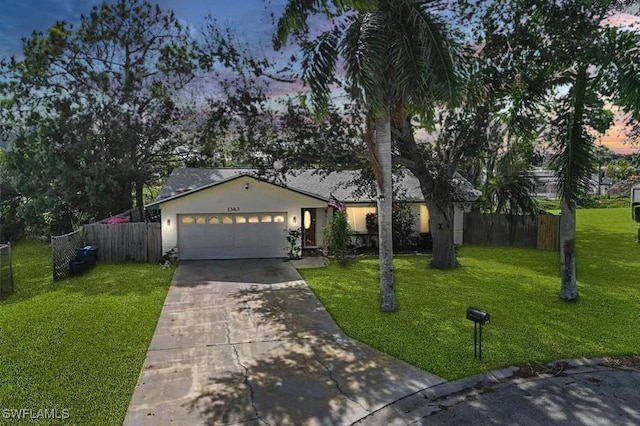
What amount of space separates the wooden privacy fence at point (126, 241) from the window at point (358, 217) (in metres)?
8.50

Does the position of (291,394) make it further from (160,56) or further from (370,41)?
(160,56)

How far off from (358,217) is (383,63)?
446 inches

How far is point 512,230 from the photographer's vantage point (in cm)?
2072

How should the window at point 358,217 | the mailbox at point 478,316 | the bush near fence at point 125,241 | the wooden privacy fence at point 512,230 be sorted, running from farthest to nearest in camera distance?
the window at point 358,217 < the wooden privacy fence at point 512,230 < the bush near fence at point 125,241 < the mailbox at point 478,316

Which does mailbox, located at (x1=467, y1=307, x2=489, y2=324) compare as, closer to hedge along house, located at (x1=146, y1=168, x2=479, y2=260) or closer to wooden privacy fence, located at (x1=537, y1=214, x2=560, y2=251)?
hedge along house, located at (x1=146, y1=168, x2=479, y2=260)

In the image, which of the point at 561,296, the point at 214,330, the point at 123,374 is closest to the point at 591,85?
the point at 561,296

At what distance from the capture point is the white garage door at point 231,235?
57.3ft

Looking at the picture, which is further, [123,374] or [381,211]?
[381,211]

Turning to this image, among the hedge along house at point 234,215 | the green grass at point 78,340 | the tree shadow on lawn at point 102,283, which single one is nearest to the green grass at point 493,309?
the hedge along house at point 234,215

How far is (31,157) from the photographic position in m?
23.0

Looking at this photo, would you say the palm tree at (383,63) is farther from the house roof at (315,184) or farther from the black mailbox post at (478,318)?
the house roof at (315,184)

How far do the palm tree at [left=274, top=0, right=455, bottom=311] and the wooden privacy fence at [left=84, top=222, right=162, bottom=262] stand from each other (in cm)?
995

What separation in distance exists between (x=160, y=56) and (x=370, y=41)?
67.1 feet

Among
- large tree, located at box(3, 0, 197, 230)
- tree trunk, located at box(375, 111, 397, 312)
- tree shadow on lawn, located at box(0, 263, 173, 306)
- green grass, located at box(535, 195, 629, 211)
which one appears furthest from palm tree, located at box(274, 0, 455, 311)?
green grass, located at box(535, 195, 629, 211)
